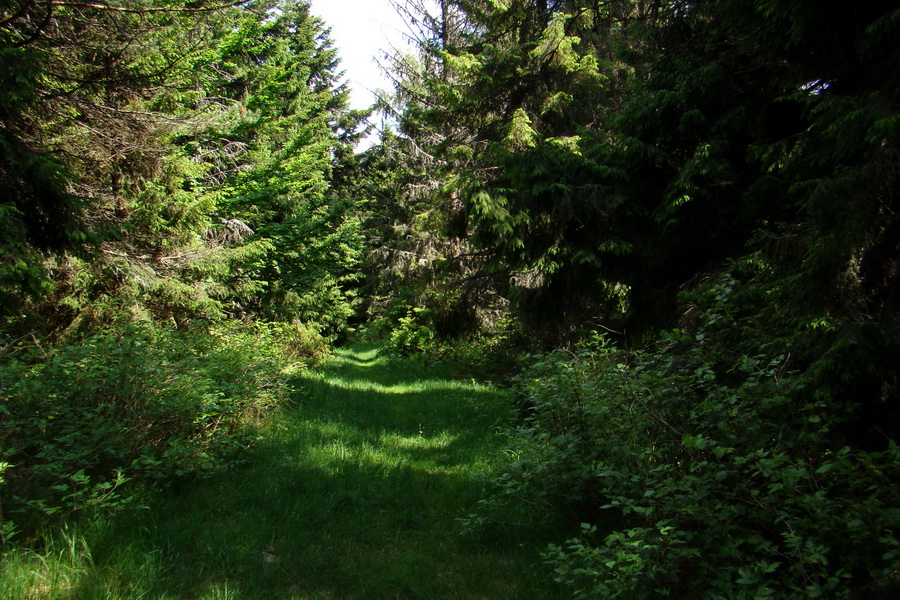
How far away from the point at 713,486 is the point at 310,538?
10.2 feet

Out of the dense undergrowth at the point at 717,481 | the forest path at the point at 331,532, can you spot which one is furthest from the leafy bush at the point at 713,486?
the forest path at the point at 331,532

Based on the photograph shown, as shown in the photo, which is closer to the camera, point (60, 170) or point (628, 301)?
point (60, 170)

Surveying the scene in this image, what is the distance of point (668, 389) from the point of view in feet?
13.5

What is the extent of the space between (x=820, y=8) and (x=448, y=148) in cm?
928

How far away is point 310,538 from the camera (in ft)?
14.6

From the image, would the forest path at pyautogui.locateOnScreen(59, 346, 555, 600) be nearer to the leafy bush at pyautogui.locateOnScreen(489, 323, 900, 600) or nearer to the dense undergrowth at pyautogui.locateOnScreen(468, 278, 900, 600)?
the dense undergrowth at pyautogui.locateOnScreen(468, 278, 900, 600)

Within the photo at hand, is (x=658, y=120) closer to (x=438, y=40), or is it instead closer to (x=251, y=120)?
(x=251, y=120)

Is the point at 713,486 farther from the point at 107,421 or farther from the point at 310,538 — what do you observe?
the point at 107,421

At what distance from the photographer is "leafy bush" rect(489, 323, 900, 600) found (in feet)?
9.07

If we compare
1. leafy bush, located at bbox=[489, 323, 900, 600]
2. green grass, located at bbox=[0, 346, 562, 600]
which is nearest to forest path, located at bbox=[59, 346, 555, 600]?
green grass, located at bbox=[0, 346, 562, 600]

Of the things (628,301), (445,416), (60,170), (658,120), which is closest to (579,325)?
(628,301)

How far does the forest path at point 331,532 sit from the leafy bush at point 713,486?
0.64 m

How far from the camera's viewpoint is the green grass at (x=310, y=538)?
343 centimetres

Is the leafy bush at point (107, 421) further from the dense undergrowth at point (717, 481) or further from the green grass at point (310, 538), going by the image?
the dense undergrowth at point (717, 481)
